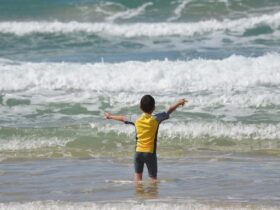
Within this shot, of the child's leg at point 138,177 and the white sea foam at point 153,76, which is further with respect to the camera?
the white sea foam at point 153,76

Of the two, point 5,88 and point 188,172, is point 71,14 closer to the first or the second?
point 5,88

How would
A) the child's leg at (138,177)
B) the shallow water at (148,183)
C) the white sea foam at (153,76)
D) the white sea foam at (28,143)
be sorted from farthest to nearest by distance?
1. the white sea foam at (153,76)
2. the white sea foam at (28,143)
3. the child's leg at (138,177)
4. the shallow water at (148,183)

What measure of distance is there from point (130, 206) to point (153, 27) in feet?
48.2

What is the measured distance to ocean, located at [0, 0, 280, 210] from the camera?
339 inches

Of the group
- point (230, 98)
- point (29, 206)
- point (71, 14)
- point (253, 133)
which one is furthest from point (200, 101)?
point (71, 14)

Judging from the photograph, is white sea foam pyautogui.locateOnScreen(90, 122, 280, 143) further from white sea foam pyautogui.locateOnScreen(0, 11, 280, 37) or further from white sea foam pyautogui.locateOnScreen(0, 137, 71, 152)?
white sea foam pyautogui.locateOnScreen(0, 11, 280, 37)

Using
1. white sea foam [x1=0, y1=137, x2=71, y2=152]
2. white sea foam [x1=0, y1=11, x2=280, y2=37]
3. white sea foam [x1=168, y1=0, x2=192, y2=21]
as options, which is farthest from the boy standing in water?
white sea foam [x1=168, y1=0, x2=192, y2=21]

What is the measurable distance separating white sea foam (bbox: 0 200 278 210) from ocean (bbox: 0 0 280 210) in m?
0.02

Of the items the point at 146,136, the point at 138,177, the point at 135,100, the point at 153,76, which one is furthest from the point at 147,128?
the point at 153,76

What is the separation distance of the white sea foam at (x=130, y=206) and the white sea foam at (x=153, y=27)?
13808mm

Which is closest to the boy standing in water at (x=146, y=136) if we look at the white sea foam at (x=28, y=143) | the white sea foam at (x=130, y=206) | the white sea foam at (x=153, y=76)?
the white sea foam at (x=130, y=206)

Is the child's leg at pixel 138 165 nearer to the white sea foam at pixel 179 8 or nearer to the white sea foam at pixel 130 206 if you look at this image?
the white sea foam at pixel 130 206

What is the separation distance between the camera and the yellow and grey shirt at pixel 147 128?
8812 millimetres

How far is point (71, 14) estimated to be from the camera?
23.8m
